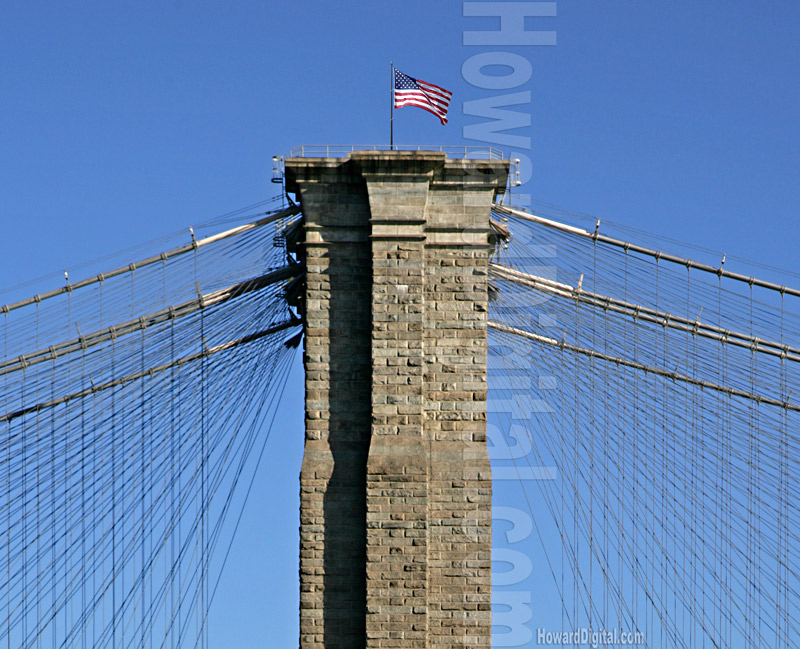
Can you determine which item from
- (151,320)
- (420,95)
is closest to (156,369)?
(151,320)

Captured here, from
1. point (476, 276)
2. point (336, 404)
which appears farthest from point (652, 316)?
point (336, 404)

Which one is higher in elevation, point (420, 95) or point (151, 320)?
point (420, 95)

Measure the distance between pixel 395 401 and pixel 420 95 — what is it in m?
7.39

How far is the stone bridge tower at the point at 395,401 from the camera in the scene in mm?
34000

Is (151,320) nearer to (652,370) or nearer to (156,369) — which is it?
(156,369)

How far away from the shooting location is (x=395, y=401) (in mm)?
34531

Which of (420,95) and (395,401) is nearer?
(395,401)

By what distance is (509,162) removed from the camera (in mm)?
35562

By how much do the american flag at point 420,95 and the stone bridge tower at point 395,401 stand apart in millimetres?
2668

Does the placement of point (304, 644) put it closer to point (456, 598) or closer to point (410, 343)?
point (456, 598)

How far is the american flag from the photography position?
3750 cm

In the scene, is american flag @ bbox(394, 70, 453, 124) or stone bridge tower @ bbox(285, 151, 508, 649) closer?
stone bridge tower @ bbox(285, 151, 508, 649)

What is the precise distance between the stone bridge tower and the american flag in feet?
8.75

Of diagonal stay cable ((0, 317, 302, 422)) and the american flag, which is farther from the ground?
the american flag
